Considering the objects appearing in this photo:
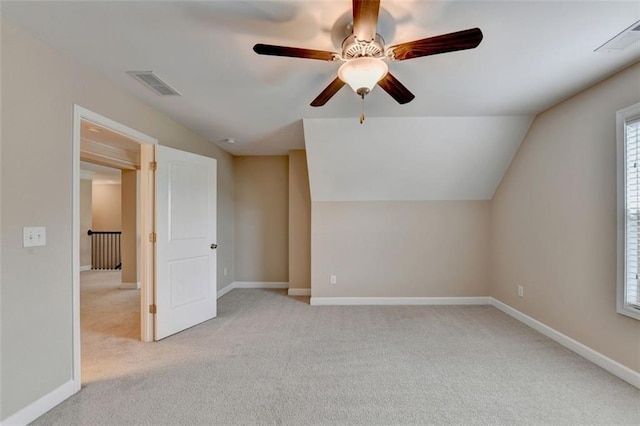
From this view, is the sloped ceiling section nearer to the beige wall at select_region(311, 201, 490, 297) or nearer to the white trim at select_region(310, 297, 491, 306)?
the beige wall at select_region(311, 201, 490, 297)

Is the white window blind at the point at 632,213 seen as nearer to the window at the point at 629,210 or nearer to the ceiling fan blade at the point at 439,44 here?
the window at the point at 629,210

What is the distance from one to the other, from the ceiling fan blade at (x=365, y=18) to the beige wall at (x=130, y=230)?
214 inches

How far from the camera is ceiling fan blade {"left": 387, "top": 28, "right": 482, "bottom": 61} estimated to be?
1339 millimetres

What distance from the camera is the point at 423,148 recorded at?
3553 mm

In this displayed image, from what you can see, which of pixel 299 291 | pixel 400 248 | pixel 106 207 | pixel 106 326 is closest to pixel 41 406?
pixel 106 326

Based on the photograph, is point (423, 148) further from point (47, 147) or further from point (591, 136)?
point (47, 147)

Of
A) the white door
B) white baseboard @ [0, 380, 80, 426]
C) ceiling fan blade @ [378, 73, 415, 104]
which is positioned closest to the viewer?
white baseboard @ [0, 380, 80, 426]

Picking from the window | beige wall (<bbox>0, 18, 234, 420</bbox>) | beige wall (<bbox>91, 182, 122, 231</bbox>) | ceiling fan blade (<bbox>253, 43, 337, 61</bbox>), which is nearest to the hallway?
beige wall (<bbox>0, 18, 234, 420</bbox>)

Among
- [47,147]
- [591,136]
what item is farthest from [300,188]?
[591,136]

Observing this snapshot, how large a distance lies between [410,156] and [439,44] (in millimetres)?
2299

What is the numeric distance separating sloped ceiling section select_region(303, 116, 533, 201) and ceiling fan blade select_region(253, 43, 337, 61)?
1752mm

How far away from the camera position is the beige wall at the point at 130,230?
17.3 feet

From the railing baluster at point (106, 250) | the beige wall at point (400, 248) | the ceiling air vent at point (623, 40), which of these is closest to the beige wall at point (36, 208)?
the beige wall at point (400, 248)

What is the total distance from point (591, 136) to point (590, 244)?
965 millimetres
